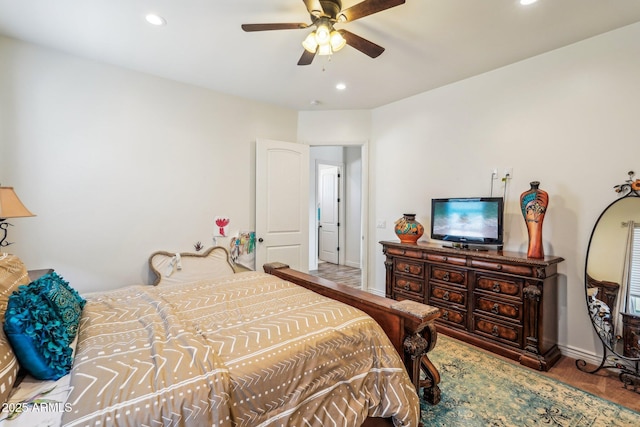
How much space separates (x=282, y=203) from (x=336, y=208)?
2.89 metres

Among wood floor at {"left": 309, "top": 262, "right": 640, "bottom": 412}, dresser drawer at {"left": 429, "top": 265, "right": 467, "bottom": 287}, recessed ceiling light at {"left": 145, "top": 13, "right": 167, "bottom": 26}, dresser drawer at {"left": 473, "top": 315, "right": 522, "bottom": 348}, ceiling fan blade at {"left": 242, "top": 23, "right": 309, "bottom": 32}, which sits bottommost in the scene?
wood floor at {"left": 309, "top": 262, "right": 640, "bottom": 412}

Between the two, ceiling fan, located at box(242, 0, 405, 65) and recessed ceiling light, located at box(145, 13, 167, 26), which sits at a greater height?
recessed ceiling light, located at box(145, 13, 167, 26)

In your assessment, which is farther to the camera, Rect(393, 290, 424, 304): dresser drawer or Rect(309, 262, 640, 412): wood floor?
Rect(393, 290, 424, 304): dresser drawer

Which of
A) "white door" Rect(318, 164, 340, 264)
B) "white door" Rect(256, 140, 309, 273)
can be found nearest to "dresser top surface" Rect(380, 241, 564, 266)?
"white door" Rect(256, 140, 309, 273)

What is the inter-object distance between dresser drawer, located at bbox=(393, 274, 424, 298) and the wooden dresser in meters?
0.01

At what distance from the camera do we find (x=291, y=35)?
2.40 metres

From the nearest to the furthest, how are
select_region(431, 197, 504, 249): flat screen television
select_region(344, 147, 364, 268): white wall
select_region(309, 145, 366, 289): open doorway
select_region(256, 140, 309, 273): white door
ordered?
select_region(431, 197, 504, 249): flat screen television → select_region(256, 140, 309, 273): white door → select_region(309, 145, 366, 289): open doorway → select_region(344, 147, 364, 268): white wall

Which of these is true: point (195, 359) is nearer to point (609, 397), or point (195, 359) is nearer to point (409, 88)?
point (609, 397)

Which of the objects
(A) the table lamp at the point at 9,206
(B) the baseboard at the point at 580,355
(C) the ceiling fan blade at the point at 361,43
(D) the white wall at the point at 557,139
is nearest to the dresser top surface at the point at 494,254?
(D) the white wall at the point at 557,139

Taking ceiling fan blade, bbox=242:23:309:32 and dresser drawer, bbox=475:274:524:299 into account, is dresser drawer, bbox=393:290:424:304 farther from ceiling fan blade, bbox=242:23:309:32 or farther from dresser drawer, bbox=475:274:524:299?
ceiling fan blade, bbox=242:23:309:32

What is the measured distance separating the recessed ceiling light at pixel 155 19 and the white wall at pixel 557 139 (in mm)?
2924

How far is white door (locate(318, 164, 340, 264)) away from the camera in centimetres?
681

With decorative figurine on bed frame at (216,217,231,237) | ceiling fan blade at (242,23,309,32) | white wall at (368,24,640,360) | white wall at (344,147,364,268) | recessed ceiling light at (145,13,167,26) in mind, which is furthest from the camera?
white wall at (344,147,364,268)

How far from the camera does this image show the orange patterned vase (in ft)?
11.4
